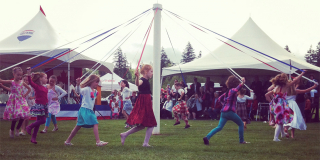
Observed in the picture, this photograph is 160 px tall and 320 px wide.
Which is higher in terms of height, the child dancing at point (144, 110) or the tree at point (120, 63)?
the tree at point (120, 63)

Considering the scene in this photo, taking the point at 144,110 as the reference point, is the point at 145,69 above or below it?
above

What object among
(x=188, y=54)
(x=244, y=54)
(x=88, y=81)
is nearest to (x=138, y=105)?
(x=88, y=81)

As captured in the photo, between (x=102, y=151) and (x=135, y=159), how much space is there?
0.96 m

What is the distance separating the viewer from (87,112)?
621 centimetres

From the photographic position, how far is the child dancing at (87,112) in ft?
20.1

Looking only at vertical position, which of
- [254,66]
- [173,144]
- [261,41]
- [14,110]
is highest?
[261,41]

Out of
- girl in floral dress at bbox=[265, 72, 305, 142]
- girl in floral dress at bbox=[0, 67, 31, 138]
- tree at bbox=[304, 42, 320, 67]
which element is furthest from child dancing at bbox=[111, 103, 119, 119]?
tree at bbox=[304, 42, 320, 67]

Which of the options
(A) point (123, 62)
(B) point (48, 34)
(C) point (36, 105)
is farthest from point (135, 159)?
(A) point (123, 62)

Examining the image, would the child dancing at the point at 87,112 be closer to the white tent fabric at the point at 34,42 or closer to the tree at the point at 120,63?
the white tent fabric at the point at 34,42

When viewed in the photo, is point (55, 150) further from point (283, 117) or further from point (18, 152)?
point (283, 117)

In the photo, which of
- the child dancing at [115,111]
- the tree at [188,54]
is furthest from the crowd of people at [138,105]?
the tree at [188,54]

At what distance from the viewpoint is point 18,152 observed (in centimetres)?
544

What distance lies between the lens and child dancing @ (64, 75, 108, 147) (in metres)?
6.11

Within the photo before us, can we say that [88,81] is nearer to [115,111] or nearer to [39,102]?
[39,102]
